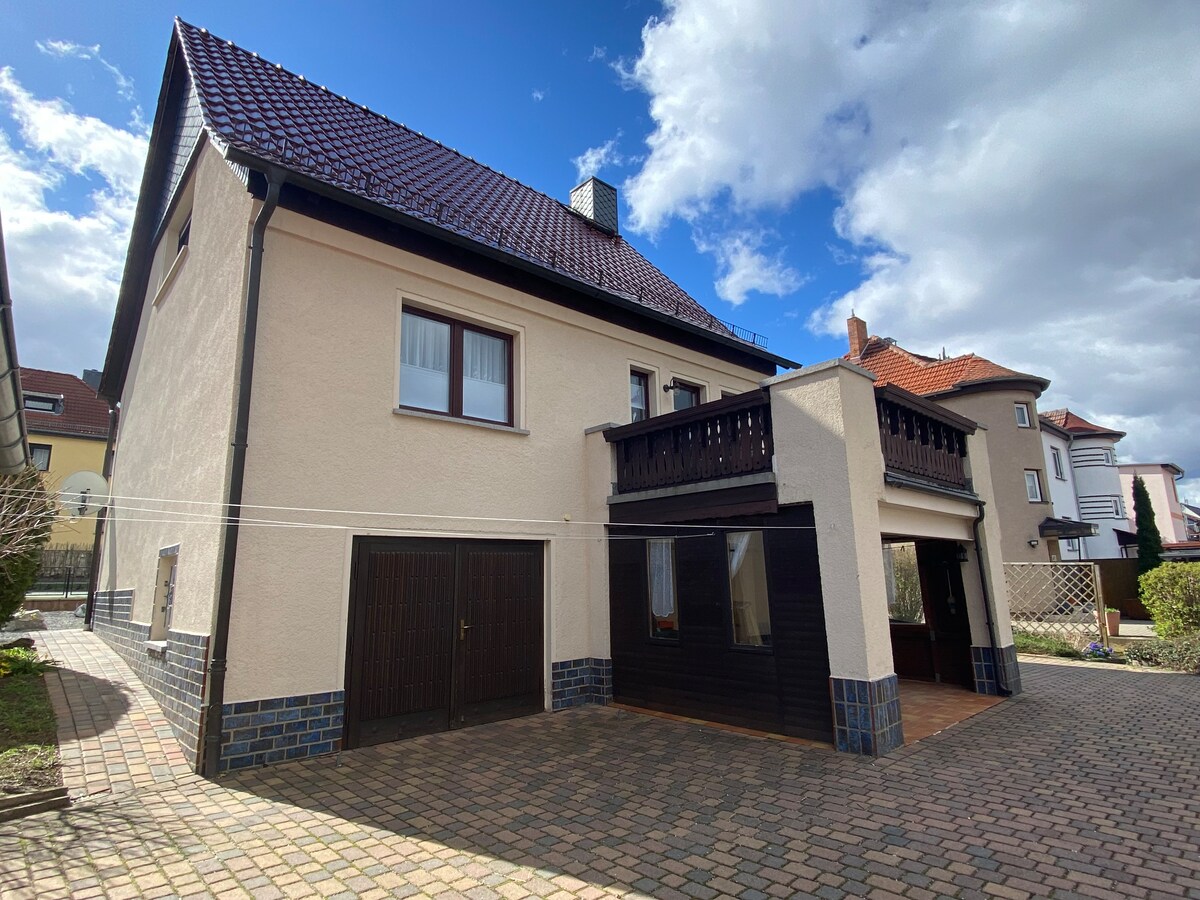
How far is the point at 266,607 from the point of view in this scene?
19.0 ft

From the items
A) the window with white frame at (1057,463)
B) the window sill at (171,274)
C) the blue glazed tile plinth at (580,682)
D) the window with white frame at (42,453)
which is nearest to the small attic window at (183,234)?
the window sill at (171,274)

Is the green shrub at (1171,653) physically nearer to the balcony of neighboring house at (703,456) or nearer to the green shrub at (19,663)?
the balcony of neighboring house at (703,456)

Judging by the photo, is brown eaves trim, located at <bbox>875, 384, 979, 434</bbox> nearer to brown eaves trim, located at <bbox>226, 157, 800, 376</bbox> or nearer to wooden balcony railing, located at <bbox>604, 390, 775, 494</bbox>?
wooden balcony railing, located at <bbox>604, 390, 775, 494</bbox>

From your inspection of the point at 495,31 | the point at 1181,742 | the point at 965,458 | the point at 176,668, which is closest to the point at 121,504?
the point at 176,668

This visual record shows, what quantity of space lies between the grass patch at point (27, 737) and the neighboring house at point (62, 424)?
2107 centimetres

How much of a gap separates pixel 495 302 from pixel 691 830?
21.2 ft

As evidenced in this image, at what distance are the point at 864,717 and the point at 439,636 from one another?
4.47 m

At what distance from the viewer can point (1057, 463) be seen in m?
26.7

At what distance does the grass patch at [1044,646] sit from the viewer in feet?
39.2

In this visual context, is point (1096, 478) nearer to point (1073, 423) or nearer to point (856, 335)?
point (1073, 423)

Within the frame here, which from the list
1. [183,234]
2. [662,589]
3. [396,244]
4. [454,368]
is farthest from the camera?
[183,234]

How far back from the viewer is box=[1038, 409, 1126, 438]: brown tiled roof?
92.1 feet

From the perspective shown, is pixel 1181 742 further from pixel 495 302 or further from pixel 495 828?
pixel 495 302

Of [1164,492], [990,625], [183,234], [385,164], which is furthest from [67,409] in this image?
[1164,492]
